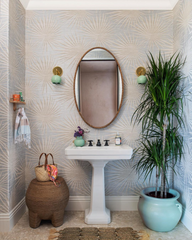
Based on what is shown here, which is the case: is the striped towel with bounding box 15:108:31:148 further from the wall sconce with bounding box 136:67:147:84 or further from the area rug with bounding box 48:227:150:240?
the wall sconce with bounding box 136:67:147:84

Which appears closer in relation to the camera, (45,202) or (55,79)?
(45,202)

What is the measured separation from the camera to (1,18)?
223 cm

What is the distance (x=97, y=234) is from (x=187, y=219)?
3.13 ft

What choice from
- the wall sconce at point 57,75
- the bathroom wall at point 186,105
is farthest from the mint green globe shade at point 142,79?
the wall sconce at point 57,75

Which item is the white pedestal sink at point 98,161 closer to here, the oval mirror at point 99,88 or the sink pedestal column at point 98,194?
the sink pedestal column at point 98,194

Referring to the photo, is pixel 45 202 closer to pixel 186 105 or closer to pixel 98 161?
pixel 98 161

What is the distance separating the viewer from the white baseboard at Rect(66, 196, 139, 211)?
274cm

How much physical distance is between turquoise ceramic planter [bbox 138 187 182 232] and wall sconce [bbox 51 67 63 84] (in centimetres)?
166

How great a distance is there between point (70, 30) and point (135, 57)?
0.89m

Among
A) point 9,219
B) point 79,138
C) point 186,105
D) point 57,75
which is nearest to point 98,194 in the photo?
point 79,138

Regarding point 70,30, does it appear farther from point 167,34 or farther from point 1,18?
point 167,34

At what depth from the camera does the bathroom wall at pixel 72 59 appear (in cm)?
274

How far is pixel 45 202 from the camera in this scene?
2.21 m

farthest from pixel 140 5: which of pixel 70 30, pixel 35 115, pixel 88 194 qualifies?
pixel 88 194
